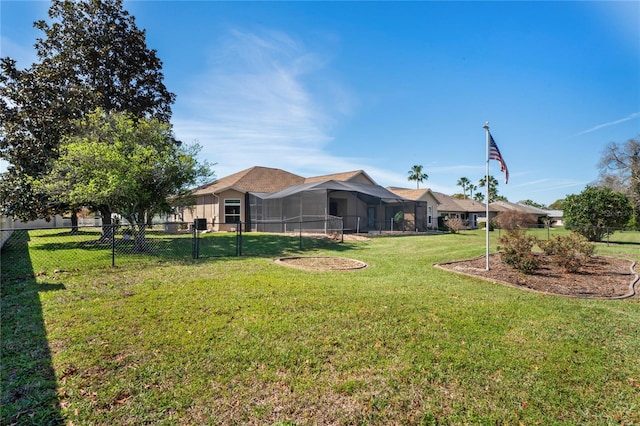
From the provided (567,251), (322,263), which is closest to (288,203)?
(322,263)

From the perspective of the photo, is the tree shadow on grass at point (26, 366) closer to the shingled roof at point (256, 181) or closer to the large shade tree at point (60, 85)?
the large shade tree at point (60, 85)

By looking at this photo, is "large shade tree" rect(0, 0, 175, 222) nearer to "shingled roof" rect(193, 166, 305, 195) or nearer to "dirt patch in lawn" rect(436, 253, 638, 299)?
"shingled roof" rect(193, 166, 305, 195)

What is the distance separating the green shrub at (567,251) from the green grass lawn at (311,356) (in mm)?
2932

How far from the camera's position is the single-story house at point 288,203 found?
2092 cm

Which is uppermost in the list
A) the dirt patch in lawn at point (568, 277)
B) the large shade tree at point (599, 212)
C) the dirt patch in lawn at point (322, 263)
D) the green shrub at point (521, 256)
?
the large shade tree at point (599, 212)

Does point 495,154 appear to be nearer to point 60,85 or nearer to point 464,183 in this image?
point 60,85

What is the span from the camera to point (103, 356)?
346 centimetres

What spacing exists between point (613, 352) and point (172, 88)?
21.5 metres

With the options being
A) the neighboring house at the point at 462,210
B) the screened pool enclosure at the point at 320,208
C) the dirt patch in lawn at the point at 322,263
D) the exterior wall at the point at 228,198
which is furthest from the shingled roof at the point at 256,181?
the neighboring house at the point at 462,210

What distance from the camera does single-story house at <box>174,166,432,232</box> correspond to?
20.9 meters

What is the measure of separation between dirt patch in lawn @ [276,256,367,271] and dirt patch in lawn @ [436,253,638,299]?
8.88 feet

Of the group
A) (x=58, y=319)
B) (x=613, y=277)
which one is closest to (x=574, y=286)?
(x=613, y=277)

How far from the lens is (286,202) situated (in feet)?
73.6

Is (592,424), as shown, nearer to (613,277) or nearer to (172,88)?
(613,277)
